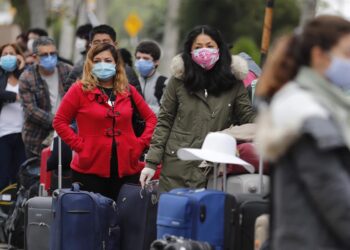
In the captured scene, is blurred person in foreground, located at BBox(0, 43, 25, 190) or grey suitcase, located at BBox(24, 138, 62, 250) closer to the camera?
grey suitcase, located at BBox(24, 138, 62, 250)

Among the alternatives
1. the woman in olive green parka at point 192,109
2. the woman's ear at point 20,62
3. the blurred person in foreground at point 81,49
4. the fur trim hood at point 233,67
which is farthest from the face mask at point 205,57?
the woman's ear at point 20,62

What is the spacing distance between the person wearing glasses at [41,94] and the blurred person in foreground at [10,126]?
62cm

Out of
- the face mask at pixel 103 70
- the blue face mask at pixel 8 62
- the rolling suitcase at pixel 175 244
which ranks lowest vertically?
the rolling suitcase at pixel 175 244

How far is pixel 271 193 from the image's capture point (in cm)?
517

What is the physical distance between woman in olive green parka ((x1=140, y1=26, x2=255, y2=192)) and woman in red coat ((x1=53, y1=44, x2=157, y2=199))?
2.53 ft

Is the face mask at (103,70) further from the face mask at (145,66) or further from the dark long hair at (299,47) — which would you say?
the dark long hair at (299,47)

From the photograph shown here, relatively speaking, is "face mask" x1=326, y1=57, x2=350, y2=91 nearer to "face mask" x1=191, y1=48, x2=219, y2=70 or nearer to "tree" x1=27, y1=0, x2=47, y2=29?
"face mask" x1=191, y1=48, x2=219, y2=70

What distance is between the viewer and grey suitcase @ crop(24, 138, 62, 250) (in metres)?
10.4

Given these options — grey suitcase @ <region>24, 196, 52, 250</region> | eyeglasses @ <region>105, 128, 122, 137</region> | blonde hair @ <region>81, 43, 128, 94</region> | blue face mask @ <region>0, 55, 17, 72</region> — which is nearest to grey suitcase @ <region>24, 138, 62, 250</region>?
grey suitcase @ <region>24, 196, 52, 250</region>

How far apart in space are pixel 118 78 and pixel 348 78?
5.26m

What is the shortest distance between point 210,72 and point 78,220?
4.99 feet

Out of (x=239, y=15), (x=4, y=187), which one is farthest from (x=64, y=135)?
(x=239, y=15)

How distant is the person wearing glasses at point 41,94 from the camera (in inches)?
488

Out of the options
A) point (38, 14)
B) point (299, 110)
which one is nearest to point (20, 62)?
point (299, 110)
